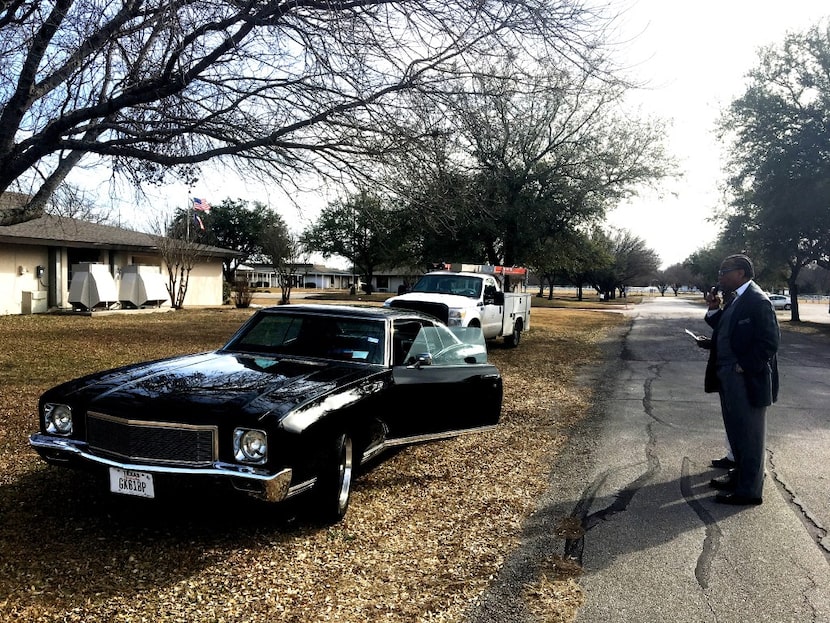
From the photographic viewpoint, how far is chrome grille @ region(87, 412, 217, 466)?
12.5ft

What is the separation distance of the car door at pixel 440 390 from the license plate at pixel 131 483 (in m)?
1.73

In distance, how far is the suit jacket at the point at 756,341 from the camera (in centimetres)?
489

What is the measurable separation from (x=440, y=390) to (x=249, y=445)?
6.54 ft

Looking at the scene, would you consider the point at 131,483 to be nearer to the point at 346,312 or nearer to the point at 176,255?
the point at 346,312

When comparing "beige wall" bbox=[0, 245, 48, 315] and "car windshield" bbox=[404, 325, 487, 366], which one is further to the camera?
"beige wall" bbox=[0, 245, 48, 315]

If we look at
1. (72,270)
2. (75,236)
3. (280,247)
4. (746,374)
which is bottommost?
(746,374)

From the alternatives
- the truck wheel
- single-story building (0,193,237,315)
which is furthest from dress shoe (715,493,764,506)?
single-story building (0,193,237,315)

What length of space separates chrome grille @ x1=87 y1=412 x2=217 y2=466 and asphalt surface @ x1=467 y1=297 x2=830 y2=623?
1.76 metres

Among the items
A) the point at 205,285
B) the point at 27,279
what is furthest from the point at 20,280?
the point at 205,285

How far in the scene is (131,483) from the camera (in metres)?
3.81

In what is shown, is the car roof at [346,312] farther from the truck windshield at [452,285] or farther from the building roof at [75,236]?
the building roof at [75,236]

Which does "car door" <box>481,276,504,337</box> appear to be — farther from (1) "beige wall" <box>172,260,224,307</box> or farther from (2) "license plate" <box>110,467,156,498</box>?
(1) "beige wall" <box>172,260,224,307</box>

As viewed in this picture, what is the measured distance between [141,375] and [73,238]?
22.5 meters

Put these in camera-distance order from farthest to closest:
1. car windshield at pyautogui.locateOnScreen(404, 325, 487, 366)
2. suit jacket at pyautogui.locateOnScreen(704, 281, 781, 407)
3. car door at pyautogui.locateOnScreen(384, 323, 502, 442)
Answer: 1. car windshield at pyautogui.locateOnScreen(404, 325, 487, 366)
2. car door at pyautogui.locateOnScreen(384, 323, 502, 442)
3. suit jacket at pyautogui.locateOnScreen(704, 281, 781, 407)
